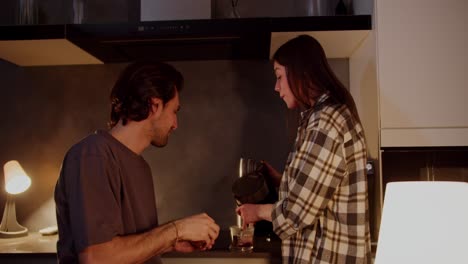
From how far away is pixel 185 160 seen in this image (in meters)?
2.31

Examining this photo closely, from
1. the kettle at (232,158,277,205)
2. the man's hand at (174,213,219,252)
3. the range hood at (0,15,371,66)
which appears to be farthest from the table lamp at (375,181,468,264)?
the range hood at (0,15,371,66)

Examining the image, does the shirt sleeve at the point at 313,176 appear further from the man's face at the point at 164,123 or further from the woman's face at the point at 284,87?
the man's face at the point at 164,123

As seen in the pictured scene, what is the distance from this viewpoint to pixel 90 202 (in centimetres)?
113

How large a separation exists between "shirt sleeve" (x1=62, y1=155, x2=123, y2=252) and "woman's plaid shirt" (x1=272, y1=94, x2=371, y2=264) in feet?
1.71

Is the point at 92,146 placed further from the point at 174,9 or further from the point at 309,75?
the point at 174,9

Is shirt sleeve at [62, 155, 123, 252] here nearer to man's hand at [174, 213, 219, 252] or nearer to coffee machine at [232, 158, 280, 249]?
man's hand at [174, 213, 219, 252]

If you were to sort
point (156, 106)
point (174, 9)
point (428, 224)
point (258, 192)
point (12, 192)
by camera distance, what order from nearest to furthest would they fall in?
point (428, 224), point (156, 106), point (258, 192), point (174, 9), point (12, 192)

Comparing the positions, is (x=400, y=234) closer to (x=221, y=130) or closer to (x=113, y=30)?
(x=113, y=30)

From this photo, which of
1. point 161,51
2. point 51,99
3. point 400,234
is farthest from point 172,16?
point 400,234

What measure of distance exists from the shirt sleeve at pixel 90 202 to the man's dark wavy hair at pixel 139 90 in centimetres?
19

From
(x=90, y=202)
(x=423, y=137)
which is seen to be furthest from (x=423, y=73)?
(x=90, y=202)

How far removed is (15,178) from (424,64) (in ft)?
6.08

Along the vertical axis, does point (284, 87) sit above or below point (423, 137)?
above

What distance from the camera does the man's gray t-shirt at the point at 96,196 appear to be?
3.69 feet
